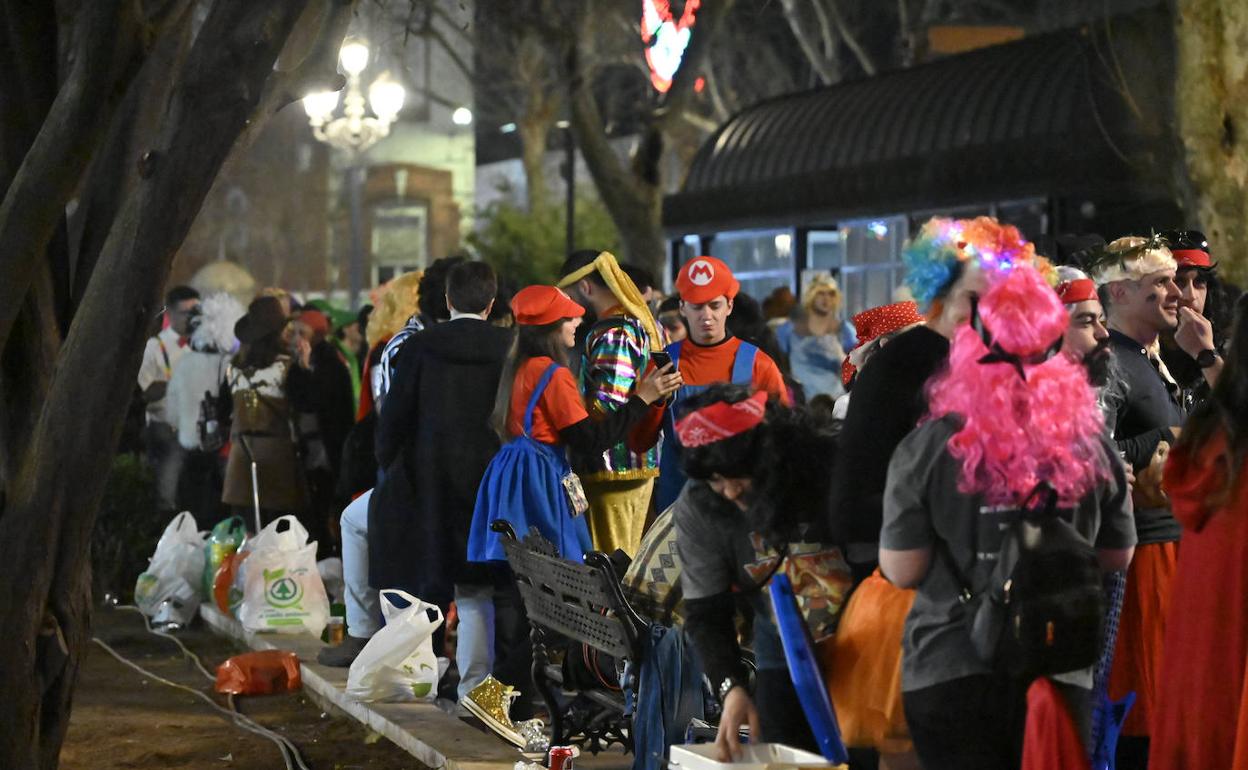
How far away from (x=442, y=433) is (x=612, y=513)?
85 centimetres

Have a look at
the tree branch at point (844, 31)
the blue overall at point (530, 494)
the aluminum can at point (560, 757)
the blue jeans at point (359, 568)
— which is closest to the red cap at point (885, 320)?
the blue overall at point (530, 494)

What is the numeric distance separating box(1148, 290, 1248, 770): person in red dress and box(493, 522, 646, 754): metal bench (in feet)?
6.43

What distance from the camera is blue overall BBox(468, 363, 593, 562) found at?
24.8 feet

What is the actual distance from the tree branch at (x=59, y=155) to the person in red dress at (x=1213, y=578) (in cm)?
371

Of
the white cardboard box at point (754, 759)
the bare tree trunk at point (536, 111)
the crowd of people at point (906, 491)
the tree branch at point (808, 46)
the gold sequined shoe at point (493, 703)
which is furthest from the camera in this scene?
the bare tree trunk at point (536, 111)

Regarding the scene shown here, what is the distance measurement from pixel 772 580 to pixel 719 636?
31 centimetres

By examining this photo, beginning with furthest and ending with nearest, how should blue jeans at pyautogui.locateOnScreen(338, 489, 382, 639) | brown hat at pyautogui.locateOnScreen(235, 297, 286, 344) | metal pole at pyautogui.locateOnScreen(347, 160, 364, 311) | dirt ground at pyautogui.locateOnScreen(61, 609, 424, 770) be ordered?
metal pole at pyautogui.locateOnScreen(347, 160, 364, 311) < brown hat at pyautogui.locateOnScreen(235, 297, 286, 344) < blue jeans at pyautogui.locateOnScreen(338, 489, 382, 639) < dirt ground at pyautogui.locateOnScreen(61, 609, 424, 770)

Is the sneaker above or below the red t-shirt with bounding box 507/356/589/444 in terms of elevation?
below

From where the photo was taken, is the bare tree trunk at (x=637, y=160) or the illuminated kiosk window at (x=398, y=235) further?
the illuminated kiosk window at (x=398, y=235)

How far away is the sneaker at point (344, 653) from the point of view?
9867 millimetres

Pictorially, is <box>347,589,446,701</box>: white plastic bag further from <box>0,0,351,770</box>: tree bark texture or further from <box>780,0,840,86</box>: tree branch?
<box>780,0,840,86</box>: tree branch

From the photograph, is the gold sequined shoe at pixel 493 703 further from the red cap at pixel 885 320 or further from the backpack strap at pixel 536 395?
the red cap at pixel 885 320

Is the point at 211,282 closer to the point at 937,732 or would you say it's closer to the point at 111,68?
the point at 111,68

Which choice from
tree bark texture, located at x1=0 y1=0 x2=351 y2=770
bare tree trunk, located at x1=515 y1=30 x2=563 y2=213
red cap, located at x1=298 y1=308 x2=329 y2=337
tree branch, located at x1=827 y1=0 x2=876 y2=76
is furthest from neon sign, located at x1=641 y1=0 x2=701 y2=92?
bare tree trunk, located at x1=515 y1=30 x2=563 y2=213
